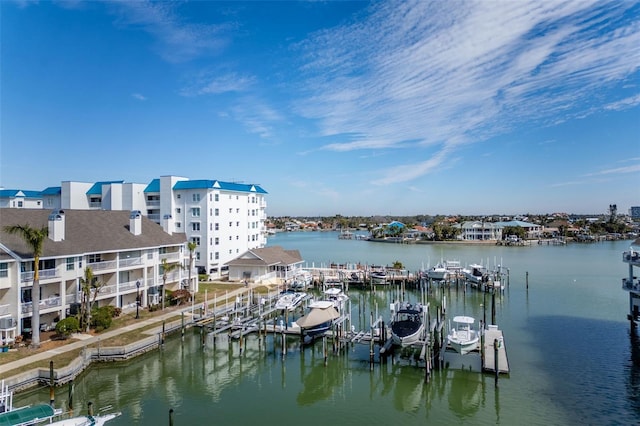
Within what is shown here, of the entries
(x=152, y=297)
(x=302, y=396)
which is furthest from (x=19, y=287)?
(x=302, y=396)

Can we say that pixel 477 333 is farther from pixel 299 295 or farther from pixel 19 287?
pixel 19 287

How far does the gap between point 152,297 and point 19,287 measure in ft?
41.9

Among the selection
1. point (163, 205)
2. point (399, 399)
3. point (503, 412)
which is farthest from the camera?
point (163, 205)

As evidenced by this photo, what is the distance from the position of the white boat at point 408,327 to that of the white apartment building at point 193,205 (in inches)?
1176

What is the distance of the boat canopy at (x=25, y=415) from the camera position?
54.0 feet

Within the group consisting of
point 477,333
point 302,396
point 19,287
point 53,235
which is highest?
point 53,235

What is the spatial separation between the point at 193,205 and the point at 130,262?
20278 millimetres

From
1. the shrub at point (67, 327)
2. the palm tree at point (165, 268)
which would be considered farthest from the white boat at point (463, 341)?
the shrub at point (67, 327)

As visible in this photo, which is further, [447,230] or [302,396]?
[447,230]

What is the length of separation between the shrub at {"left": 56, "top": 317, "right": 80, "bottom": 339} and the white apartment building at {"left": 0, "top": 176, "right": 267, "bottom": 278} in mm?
24900

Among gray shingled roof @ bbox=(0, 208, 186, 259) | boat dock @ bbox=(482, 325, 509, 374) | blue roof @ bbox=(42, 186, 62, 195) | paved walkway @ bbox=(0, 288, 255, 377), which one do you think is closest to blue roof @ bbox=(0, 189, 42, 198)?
Answer: blue roof @ bbox=(42, 186, 62, 195)

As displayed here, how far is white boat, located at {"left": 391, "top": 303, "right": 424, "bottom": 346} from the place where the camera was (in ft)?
92.5

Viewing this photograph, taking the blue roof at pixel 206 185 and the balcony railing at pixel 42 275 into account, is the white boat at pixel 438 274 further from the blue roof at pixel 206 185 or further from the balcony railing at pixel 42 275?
the balcony railing at pixel 42 275

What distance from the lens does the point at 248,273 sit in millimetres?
53031
